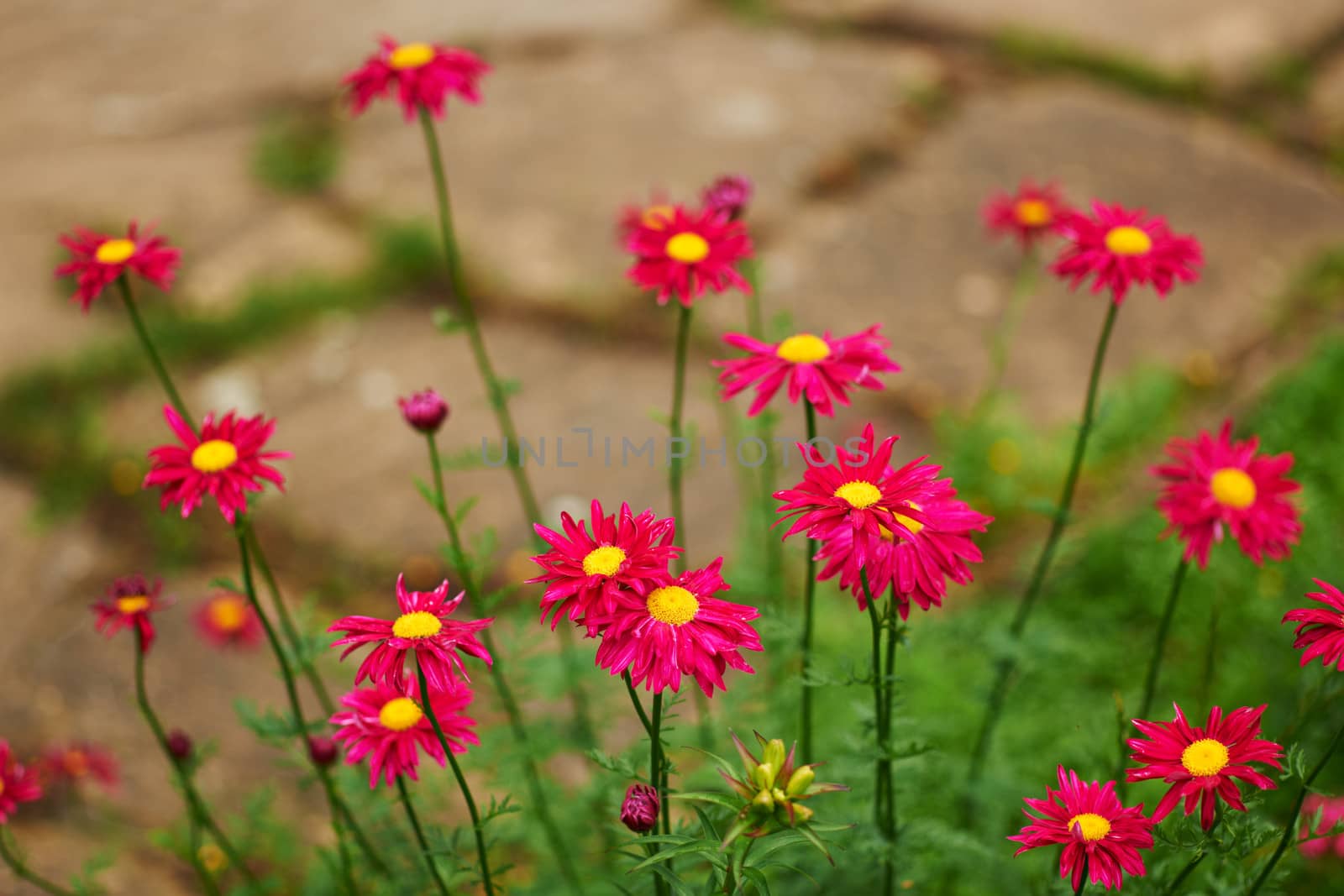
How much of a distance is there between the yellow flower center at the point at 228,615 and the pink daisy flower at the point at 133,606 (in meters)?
0.75

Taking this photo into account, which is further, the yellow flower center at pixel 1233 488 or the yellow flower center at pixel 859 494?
the yellow flower center at pixel 1233 488

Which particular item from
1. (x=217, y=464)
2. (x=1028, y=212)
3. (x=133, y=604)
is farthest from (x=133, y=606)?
(x=1028, y=212)

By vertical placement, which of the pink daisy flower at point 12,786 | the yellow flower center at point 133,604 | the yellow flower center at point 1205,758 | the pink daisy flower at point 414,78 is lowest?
the yellow flower center at point 1205,758

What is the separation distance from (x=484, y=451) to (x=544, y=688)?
0.95m

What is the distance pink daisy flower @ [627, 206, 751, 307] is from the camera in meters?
1.51

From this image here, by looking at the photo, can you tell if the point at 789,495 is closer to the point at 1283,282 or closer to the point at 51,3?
the point at 1283,282

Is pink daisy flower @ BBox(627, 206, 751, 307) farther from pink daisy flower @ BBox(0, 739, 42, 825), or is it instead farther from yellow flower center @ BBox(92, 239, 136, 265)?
pink daisy flower @ BBox(0, 739, 42, 825)

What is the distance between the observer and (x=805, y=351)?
4.37ft

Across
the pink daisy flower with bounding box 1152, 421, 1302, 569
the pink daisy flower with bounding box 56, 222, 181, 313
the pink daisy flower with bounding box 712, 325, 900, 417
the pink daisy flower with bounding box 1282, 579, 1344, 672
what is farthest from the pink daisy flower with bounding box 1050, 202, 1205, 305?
the pink daisy flower with bounding box 56, 222, 181, 313

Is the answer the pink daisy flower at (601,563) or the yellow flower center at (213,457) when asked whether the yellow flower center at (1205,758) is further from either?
the yellow flower center at (213,457)

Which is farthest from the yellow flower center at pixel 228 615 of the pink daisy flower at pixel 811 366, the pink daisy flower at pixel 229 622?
the pink daisy flower at pixel 811 366

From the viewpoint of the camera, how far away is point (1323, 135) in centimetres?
396

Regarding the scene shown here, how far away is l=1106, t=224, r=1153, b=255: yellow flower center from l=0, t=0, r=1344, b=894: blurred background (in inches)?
22.1

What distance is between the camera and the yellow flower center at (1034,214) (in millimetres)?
2340
